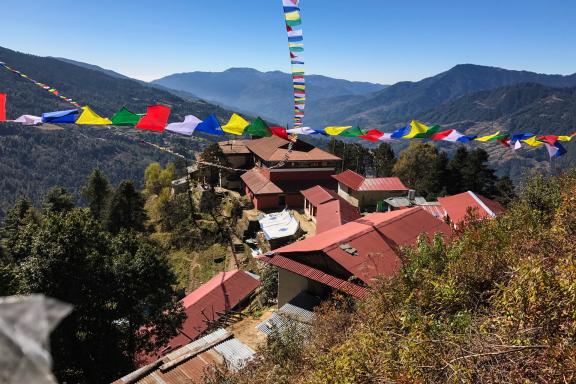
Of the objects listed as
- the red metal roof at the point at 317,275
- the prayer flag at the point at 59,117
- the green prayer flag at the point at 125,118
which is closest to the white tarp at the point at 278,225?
the red metal roof at the point at 317,275

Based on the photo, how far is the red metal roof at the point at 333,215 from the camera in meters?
25.7

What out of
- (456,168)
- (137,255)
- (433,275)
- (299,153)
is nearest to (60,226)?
(137,255)

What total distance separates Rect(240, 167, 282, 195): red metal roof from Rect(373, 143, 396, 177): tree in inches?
846

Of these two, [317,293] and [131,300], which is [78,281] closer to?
[131,300]

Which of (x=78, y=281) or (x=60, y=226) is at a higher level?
(x=60, y=226)

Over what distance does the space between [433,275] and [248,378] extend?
423 cm

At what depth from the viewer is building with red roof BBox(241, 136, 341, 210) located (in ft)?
118

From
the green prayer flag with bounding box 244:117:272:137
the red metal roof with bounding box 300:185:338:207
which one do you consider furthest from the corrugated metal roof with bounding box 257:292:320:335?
the red metal roof with bounding box 300:185:338:207

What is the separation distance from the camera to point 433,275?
752 centimetres

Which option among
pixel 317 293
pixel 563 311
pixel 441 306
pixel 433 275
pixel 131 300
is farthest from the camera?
pixel 317 293

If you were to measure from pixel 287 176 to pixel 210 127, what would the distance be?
81.8 feet

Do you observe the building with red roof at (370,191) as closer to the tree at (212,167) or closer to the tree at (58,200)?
the tree at (212,167)

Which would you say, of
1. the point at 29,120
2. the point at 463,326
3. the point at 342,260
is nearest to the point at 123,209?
the point at 29,120

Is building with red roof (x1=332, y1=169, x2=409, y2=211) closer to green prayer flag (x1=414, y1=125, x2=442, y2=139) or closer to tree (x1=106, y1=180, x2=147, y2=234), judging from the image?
green prayer flag (x1=414, y1=125, x2=442, y2=139)
